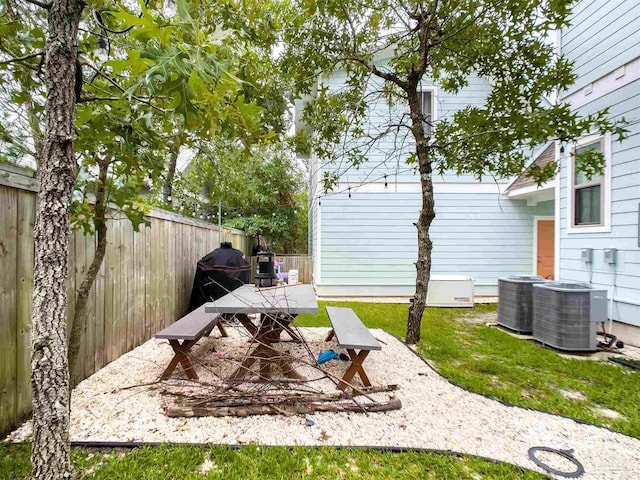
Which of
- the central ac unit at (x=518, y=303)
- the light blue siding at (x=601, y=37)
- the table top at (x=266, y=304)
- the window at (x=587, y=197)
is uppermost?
the light blue siding at (x=601, y=37)

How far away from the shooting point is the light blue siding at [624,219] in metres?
4.23

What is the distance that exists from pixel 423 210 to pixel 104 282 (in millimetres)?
3902

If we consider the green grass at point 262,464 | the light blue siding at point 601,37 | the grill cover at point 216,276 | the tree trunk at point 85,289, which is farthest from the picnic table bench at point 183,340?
the light blue siding at point 601,37

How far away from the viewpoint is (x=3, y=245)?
197cm

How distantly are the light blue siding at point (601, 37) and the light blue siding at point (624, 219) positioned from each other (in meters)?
0.48

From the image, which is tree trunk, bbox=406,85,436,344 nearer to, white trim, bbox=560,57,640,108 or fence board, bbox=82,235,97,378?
white trim, bbox=560,57,640,108

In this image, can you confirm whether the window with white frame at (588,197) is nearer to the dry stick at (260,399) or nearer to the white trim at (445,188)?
the white trim at (445,188)

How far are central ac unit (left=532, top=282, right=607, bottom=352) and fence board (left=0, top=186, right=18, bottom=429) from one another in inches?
226

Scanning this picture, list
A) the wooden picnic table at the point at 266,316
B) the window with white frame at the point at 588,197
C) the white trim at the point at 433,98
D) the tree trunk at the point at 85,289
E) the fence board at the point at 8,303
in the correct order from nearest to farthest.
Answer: the fence board at the point at 8,303 → the tree trunk at the point at 85,289 → the wooden picnic table at the point at 266,316 → the window with white frame at the point at 588,197 → the white trim at the point at 433,98

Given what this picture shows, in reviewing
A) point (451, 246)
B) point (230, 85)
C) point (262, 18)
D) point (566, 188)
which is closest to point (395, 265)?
point (451, 246)

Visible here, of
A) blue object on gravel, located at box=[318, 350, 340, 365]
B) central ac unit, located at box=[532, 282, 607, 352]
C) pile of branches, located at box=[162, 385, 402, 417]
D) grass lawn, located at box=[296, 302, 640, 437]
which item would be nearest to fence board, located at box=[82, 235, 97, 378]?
pile of branches, located at box=[162, 385, 402, 417]

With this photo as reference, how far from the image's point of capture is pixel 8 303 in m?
2.00

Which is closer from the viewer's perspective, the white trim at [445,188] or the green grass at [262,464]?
the green grass at [262,464]

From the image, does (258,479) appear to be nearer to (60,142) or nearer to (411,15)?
(60,142)
